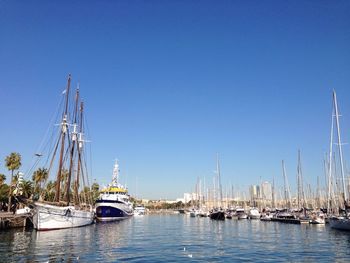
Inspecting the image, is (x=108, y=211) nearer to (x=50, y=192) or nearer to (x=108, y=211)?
(x=108, y=211)

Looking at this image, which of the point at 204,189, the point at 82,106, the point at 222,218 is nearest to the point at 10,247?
the point at 82,106

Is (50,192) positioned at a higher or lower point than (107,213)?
higher

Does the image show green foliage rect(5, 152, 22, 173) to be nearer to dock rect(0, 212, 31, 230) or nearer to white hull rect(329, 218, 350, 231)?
dock rect(0, 212, 31, 230)

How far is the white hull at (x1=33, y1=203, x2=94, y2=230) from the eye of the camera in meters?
57.7

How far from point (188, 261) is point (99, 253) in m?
10.2

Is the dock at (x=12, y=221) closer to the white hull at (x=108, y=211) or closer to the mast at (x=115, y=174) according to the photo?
the white hull at (x=108, y=211)

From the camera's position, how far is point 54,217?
6038cm

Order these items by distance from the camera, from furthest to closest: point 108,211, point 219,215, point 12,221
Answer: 1. point 219,215
2. point 108,211
3. point 12,221

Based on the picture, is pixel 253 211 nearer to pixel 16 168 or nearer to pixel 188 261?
pixel 16 168

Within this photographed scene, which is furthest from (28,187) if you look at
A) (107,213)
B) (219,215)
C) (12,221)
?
(219,215)

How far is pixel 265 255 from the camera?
34938 mm

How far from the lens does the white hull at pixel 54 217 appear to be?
57.7 m

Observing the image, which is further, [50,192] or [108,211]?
[50,192]

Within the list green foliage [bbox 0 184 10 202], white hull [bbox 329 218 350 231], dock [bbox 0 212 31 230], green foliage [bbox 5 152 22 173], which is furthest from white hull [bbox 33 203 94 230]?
white hull [bbox 329 218 350 231]
